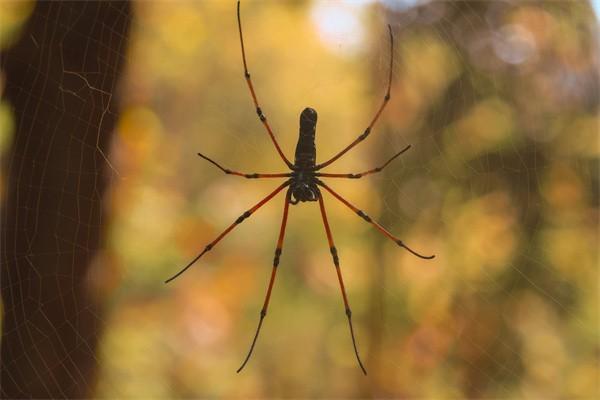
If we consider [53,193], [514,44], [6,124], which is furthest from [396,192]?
[6,124]

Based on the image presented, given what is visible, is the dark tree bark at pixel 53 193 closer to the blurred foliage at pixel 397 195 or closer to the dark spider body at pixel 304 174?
the dark spider body at pixel 304 174

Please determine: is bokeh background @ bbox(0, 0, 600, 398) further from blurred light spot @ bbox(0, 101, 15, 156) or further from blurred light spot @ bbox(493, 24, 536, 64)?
blurred light spot @ bbox(0, 101, 15, 156)

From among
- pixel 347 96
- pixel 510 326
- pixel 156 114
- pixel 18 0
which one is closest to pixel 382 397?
pixel 510 326

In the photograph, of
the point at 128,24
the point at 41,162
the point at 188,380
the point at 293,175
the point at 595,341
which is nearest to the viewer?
the point at 293,175

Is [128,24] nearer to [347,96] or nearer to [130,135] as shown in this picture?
[130,135]

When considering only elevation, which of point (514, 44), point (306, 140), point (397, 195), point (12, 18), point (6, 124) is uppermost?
point (514, 44)

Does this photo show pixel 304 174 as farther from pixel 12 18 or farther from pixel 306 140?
pixel 12 18
